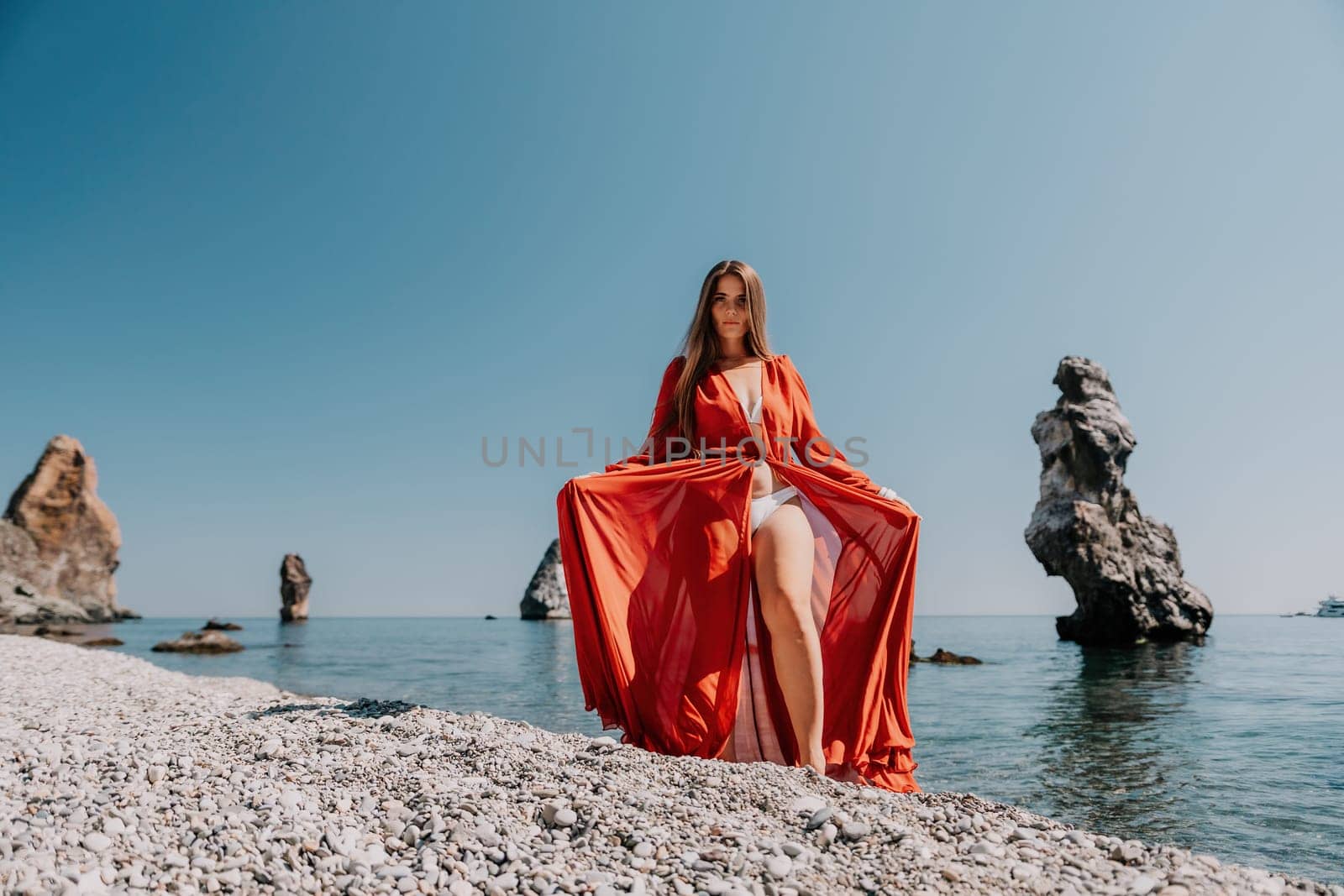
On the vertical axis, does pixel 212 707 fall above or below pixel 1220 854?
above

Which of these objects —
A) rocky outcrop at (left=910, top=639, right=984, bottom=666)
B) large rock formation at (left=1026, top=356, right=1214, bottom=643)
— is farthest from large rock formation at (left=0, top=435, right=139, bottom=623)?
large rock formation at (left=1026, top=356, right=1214, bottom=643)

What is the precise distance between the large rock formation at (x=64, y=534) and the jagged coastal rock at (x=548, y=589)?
4629cm

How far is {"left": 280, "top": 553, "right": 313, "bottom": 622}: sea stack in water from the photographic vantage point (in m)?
81.9

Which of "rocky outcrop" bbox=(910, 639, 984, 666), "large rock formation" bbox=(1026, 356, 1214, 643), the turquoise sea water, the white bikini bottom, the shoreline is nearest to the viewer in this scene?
the shoreline

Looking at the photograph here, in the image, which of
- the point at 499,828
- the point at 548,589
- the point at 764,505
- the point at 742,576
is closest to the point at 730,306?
the point at 764,505

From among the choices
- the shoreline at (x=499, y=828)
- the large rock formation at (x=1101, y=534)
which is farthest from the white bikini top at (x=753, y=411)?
the large rock formation at (x=1101, y=534)

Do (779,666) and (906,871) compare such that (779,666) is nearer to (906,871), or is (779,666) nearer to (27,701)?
(906,871)

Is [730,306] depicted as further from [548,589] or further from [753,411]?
[548,589]

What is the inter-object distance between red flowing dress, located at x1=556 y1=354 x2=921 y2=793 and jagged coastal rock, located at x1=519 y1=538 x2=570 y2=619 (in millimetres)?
83960

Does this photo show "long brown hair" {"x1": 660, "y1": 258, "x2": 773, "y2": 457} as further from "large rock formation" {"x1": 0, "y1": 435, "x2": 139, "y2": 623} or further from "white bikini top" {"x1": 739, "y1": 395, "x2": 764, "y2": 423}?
"large rock formation" {"x1": 0, "y1": 435, "x2": 139, "y2": 623}

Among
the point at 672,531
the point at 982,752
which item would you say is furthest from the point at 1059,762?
the point at 672,531

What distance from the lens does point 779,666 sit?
4.16 m

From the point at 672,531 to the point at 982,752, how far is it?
5849 millimetres

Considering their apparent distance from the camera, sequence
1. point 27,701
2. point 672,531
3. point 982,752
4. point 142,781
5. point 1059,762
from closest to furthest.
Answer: point 142,781 → point 672,531 → point 27,701 → point 1059,762 → point 982,752
